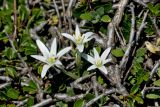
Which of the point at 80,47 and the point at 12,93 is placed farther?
the point at 12,93

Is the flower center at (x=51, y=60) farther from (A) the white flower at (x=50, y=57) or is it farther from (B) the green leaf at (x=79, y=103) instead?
(B) the green leaf at (x=79, y=103)

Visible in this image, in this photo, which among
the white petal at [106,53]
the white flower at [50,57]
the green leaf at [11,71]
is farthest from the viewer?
the green leaf at [11,71]

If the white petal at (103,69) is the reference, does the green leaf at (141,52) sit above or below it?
above

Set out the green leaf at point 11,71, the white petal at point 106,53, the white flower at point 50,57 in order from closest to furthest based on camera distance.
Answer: the white flower at point 50,57
the white petal at point 106,53
the green leaf at point 11,71

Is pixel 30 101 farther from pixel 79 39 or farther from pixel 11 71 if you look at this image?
pixel 79 39

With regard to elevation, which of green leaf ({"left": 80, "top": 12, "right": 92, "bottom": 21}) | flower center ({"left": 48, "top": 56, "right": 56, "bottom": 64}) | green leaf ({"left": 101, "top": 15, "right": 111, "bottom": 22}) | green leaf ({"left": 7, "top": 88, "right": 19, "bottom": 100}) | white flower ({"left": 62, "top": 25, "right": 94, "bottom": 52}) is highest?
green leaf ({"left": 80, "top": 12, "right": 92, "bottom": 21})

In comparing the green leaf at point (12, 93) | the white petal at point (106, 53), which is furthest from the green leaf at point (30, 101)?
the white petal at point (106, 53)

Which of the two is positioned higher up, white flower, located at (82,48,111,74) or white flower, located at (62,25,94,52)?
white flower, located at (62,25,94,52)

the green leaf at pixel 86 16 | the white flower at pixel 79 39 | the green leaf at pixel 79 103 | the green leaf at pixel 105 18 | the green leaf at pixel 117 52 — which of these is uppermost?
the green leaf at pixel 86 16

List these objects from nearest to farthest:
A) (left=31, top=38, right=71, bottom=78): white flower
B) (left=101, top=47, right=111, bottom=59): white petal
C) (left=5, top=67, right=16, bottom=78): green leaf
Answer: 1. (left=31, top=38, right=71, bottom=78): white flower
2. (left=101, top=47, right=111, bottom=59): white petal
3. (left=5, top=67, right=16, bottom=78): green leaf

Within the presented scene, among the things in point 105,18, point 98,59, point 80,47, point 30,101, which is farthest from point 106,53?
point 30,101

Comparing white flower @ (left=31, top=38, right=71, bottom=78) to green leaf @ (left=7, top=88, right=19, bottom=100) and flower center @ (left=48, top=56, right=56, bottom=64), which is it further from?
green leaf @ (left=7, top=88, right=19, bottom=100)

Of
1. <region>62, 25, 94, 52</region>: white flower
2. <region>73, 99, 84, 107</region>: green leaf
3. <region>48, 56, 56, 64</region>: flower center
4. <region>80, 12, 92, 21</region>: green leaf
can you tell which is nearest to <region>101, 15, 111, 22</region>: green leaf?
<region>80, 12, 92, 21</region>: green leaf
